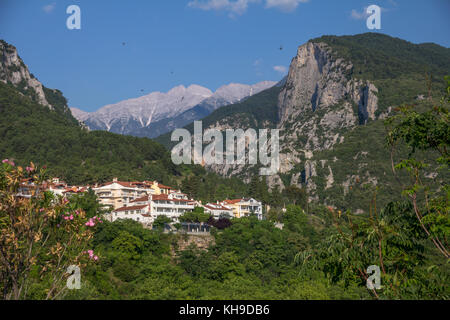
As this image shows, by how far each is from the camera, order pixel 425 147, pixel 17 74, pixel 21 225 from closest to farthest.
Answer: pixel 21 225, pixel 425 147, pixel 17 74

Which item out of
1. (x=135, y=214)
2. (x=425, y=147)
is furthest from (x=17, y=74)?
A: (x=425, y=147)

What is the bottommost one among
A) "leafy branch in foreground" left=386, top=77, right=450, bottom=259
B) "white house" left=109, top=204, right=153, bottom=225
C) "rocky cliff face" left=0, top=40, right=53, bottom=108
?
"white house" left=109, top=204, right=153, bottom=225

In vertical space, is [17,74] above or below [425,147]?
above

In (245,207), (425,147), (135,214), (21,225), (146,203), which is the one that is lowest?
(135,214)

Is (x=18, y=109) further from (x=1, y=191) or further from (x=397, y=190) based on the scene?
(x=1, y=191)

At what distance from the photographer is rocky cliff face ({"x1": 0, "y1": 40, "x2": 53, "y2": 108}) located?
18684cm

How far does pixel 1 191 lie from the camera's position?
11.4 m

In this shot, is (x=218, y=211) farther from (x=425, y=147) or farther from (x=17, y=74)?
(x=17, y=74)

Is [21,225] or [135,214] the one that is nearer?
[21,225]

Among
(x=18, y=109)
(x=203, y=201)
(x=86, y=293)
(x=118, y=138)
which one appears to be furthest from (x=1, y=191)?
(x=18, y=109)

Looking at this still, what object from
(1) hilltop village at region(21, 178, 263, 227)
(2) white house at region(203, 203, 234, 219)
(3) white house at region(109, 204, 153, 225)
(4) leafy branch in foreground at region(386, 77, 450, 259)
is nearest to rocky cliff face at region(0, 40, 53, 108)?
(1) hilltop village at region(21, 178, 263, 227)

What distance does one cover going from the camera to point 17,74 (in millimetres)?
191375

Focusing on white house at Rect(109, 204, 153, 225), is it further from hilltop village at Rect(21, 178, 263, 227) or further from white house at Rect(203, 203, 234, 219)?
white house at Rect(203, 203, 234, 219)

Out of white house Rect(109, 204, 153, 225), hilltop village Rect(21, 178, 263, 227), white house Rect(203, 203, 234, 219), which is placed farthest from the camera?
white house Rect(203, 203, 234, 219)
